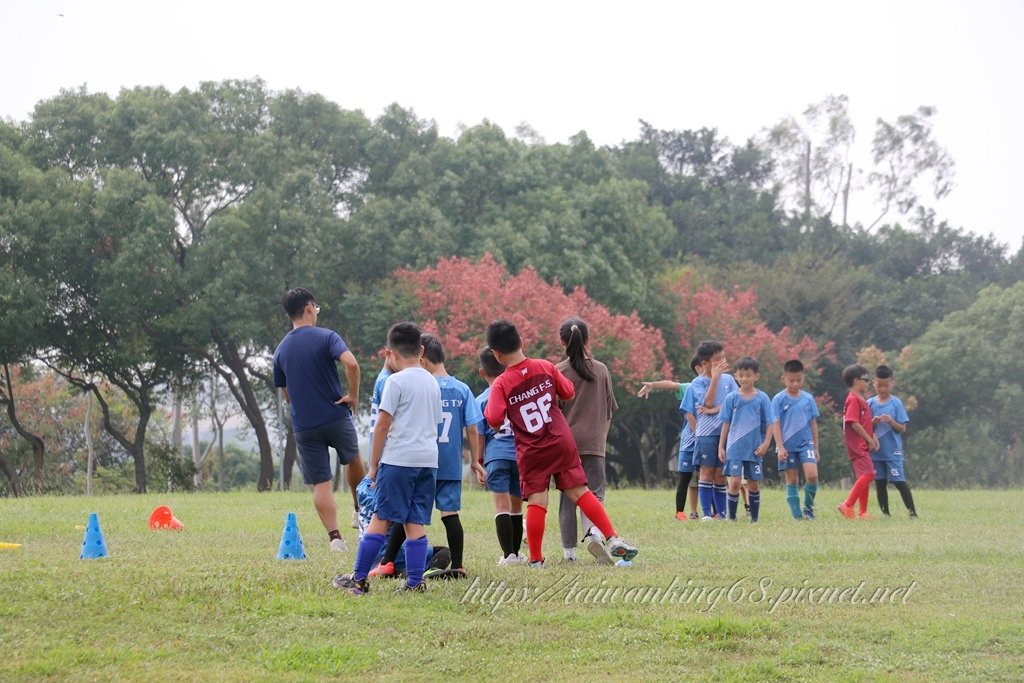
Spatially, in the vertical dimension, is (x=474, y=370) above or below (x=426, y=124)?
below

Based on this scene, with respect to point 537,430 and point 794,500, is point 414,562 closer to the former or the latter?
point 537,430

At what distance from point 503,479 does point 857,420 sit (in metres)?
6.12

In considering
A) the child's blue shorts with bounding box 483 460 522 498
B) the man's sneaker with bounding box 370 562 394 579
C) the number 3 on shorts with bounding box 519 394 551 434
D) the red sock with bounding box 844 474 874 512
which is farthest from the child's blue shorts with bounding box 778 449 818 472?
the man's sneaker with bounding box 370 562 394 579

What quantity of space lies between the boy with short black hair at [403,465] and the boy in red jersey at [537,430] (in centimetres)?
70

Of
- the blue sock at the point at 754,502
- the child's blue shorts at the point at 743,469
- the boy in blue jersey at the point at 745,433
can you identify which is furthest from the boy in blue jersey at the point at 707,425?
the blue sock at the point at 754,502

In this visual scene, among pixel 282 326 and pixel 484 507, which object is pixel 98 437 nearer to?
pixel 282 326

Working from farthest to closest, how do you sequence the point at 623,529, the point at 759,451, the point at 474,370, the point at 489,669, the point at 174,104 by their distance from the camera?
the point at 174,104 → the point at 474,370 → the point at 759,451 → the point at 623,529 → the point at 489,669

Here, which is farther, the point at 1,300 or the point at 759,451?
the point at 1,300

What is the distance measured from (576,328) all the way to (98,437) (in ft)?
114

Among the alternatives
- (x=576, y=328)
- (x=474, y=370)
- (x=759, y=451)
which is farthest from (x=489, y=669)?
(x=474, y=370)

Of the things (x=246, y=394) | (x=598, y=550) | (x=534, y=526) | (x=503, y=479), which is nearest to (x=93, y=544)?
(x=503, y=479)

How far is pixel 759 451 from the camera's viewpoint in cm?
1295

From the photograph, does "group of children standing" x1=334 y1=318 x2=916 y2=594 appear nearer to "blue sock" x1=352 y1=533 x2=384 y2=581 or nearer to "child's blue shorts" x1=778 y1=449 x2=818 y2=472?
"blue sock" x1=352 y1=533 x2=384 y2=581

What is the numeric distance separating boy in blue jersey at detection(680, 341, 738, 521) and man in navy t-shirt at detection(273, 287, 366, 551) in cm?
525
